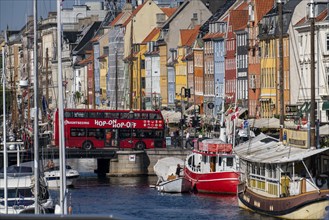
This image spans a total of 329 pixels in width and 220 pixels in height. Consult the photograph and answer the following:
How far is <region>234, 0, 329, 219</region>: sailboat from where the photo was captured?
51.5m

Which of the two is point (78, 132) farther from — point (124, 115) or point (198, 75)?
point (198, 75)

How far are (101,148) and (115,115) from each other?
3.82m

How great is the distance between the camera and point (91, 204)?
66.8m

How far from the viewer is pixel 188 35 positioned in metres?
146

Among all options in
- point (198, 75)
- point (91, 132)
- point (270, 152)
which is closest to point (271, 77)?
point (91, 132)

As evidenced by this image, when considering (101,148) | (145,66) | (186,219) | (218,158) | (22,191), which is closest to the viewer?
(22,191)

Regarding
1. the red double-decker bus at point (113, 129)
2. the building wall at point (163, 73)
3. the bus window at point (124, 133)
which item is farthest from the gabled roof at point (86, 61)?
the bus window at point (124, 133)

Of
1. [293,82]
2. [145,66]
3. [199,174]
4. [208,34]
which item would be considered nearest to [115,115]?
[293,82]

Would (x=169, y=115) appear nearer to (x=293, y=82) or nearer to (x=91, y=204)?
(x=293, y=82)

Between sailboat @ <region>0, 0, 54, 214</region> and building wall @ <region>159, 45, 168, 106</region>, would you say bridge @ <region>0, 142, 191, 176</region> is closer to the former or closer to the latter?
sailboat @ <region>0, 0, 54, 214</region>

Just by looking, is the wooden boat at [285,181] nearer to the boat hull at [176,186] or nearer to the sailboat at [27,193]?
the sailboat at [27,193]

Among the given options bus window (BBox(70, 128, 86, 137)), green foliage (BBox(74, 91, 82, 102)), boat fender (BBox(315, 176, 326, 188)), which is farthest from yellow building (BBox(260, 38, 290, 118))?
green foliage (BBox(74, 91, 82, 102))

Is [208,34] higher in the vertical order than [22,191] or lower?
higher

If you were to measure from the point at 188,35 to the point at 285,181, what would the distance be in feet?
300
